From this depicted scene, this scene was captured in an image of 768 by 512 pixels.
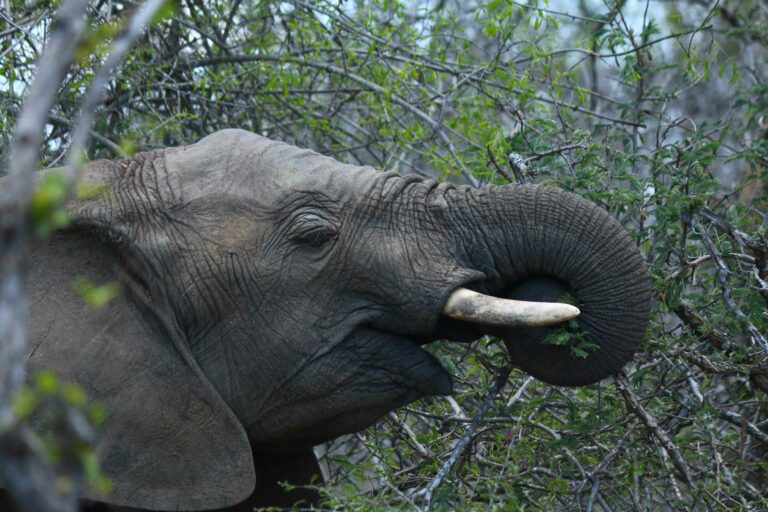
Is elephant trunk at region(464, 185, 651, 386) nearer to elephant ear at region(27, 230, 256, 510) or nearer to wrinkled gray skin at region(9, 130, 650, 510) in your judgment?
wrinkled gray skin at region(9, 130, 650, 510)

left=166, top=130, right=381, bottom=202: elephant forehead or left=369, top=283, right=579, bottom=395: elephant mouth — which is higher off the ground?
left=166, top=130, right=381, bottom=202: elephant forehead

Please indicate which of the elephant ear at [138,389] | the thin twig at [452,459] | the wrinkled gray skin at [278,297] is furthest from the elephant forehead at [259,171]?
the thin twig at [452,459]

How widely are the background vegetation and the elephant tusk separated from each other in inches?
15.0

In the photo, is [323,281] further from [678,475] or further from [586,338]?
[678,475]

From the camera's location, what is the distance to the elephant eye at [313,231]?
3451 millimetres

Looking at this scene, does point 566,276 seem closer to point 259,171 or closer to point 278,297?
point 278,297

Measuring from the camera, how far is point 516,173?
12.7 feet

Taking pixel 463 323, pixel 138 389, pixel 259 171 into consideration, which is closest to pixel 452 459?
pixel 463 323

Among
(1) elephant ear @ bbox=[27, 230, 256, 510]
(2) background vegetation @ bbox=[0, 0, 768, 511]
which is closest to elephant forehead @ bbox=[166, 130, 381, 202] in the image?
(1) elephant ear @ bbox=[27, 230, 256, 510]

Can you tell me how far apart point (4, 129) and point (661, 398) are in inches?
103

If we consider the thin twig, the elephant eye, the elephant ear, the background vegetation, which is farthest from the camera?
the background vegetation

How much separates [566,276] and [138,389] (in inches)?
48.4

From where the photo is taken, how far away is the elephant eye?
11.3 ft

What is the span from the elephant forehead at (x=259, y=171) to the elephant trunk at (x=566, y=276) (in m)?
0.45
